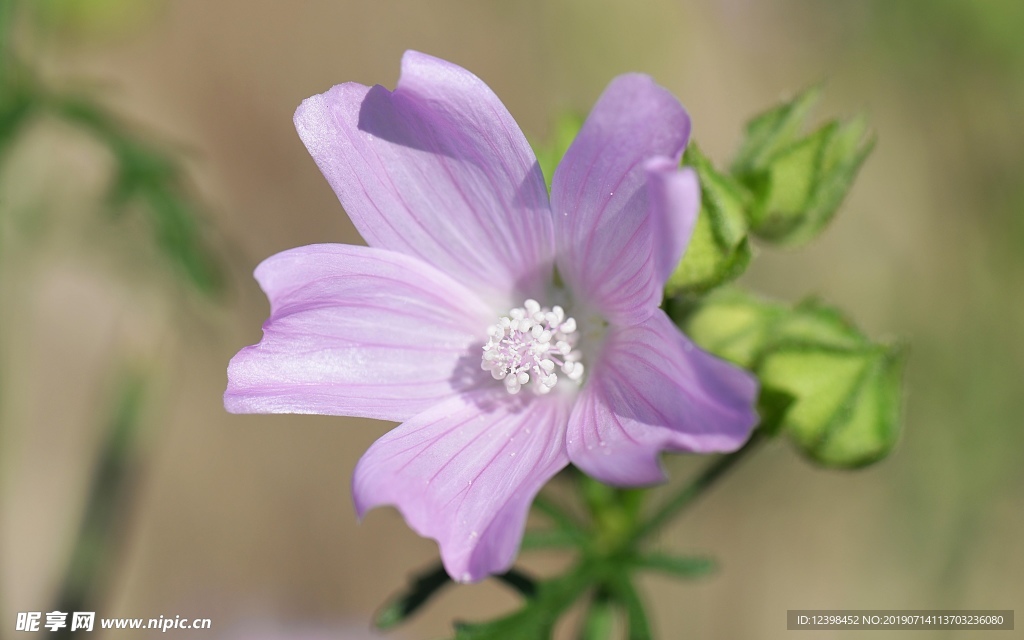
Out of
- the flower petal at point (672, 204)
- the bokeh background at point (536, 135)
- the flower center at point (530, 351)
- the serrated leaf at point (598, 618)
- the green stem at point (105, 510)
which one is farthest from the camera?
the bokeh background at point (536, 135)

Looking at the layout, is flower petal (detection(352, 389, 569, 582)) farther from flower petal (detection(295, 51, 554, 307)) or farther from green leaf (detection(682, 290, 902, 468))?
green leaf (detection(682, 290, 902, 468))

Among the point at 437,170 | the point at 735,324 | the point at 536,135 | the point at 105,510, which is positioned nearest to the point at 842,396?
the point at 735,324

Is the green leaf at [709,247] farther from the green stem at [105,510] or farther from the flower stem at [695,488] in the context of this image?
the green stem at [105,510]

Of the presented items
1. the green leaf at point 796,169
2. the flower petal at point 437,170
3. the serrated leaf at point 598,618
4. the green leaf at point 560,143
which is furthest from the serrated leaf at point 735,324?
the serrated leaf at point 598,618

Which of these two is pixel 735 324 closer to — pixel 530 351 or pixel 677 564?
pixel 530 351

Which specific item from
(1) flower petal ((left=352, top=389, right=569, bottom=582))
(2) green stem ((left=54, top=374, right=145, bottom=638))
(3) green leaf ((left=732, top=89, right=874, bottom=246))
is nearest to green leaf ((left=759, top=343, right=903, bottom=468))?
(3) green leaf ((left=732, top=89, right=874, bottom=246))

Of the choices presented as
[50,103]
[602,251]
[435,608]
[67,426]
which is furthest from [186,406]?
[602,251]

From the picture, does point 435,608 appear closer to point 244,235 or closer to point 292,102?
point 244,235
